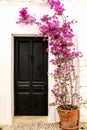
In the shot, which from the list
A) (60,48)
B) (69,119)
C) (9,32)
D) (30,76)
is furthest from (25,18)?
(69,119)

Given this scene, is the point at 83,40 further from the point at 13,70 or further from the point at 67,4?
the point at 13,70

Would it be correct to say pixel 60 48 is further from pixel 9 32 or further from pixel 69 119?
pixel 69 119

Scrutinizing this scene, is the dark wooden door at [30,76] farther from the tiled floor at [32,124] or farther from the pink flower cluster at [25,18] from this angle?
the pink flower cluster at [25,18]

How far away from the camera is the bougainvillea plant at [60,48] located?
479cm

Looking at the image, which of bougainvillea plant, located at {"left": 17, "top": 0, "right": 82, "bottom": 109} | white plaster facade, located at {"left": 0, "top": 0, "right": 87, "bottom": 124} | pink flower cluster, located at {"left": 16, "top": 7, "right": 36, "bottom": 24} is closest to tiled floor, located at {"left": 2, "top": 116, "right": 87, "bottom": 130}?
white plaster facade, located at {"left": 0, "top": 0, "right": 87, "bottom": 124}

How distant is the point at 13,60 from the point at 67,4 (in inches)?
76.0

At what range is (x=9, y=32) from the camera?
5.12 meters

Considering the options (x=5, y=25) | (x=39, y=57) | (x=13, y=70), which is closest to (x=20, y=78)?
(x=13, y=70)

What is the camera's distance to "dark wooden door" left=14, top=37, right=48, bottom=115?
5531 millimetres

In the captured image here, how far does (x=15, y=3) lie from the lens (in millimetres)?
5117

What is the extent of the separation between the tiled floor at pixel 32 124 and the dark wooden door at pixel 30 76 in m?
0.23

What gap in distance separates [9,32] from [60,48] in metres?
1.32

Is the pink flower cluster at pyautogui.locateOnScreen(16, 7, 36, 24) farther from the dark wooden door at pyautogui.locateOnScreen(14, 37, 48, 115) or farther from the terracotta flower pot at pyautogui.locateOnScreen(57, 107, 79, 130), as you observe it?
the terracotta flower pot at pyautogui.locateOnScreen(57, 107, 79, 130)

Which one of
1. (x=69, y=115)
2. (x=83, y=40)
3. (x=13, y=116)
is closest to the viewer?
(x=69, y=115)
